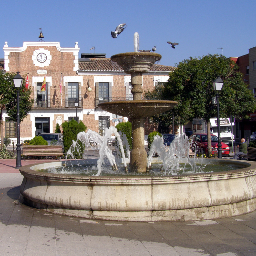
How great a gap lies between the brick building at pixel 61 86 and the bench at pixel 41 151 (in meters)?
14.0

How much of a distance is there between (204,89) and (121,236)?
59.3 ft

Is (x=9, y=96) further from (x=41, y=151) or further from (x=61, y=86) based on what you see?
(x=61, y=86)

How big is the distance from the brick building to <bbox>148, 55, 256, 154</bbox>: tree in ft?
35.0

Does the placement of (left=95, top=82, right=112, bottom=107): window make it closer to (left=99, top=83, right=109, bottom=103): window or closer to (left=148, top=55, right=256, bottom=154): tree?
(left=99, top=83, right=109, bottom=103): window

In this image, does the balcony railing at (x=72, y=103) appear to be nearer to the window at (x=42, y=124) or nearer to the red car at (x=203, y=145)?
the window at (x=42, y=124)

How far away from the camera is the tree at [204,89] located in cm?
2222

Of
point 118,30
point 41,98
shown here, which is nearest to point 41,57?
point 41,98

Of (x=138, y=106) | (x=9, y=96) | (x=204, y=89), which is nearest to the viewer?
(x=138, y=106)

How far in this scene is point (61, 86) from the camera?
33.1m

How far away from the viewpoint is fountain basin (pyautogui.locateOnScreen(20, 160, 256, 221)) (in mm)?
6152

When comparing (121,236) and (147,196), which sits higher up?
(147,196)

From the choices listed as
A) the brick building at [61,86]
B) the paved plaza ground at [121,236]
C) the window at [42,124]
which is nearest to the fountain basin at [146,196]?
the paved plaza ground at [121,236]

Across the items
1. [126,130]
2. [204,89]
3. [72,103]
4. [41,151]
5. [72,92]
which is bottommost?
[41,151]

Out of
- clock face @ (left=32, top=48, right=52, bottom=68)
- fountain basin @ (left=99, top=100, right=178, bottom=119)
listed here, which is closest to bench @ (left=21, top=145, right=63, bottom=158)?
fountain basin @ (left=99, top=100, right=178, bottom=119)
